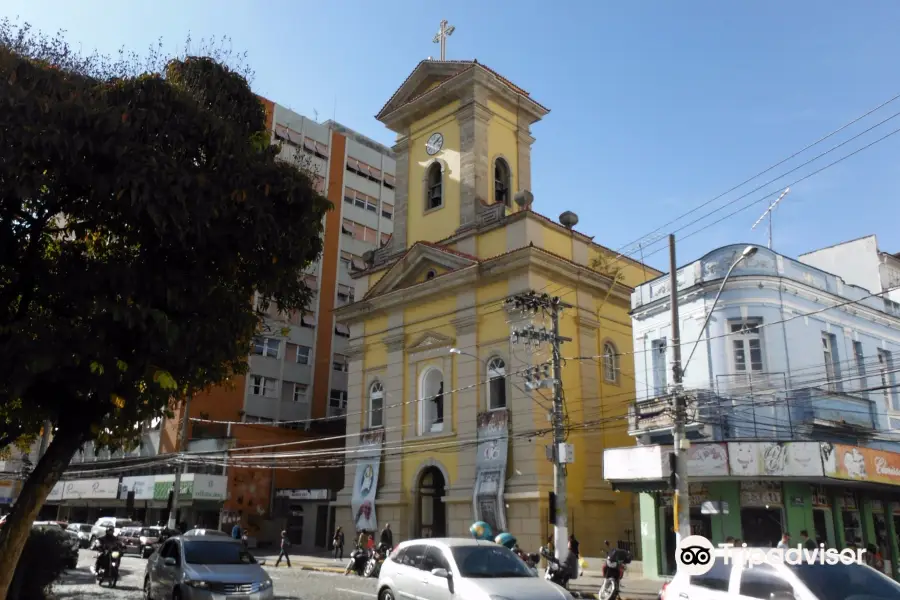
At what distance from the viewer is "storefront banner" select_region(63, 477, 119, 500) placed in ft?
149

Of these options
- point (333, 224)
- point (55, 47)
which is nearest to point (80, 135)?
point (55, 47)

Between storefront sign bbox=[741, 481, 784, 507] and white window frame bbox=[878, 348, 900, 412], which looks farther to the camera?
white window frame bbox=[878, 348, 900, 412]

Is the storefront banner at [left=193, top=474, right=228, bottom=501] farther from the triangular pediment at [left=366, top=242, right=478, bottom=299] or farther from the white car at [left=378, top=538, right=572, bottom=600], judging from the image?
the white car at [left=378, top=538, right=572, bottom=600]

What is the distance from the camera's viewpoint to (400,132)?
39969 mm

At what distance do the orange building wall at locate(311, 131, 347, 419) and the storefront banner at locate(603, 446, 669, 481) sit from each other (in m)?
28.2

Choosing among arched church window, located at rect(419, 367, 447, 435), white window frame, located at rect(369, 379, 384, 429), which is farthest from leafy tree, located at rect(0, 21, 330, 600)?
white window frame, located at rect(369, 379, 384, 429)

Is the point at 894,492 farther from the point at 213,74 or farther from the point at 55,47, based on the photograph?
the point at 55,47

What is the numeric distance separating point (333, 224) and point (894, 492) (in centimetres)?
3918

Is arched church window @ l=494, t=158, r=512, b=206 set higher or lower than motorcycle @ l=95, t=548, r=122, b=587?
higher

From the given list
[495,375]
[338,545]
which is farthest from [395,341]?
[338,545]

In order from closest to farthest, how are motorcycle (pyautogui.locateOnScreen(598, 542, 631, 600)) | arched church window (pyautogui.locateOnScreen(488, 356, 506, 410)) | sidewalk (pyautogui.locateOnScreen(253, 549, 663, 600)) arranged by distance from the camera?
motorcycle (pyautogui.locateOnScreen(598, 542, 631, 600))
sidewalk (pyautogui.locateOnScreen(253, 549, 663, 600))
arched church window (pyautogui.locateOnScreen(488, 356, 506, 410))

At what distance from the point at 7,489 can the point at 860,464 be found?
58.7 meters

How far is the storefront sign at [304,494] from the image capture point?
3816 cm

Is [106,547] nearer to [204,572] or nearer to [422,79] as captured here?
[204,572]
